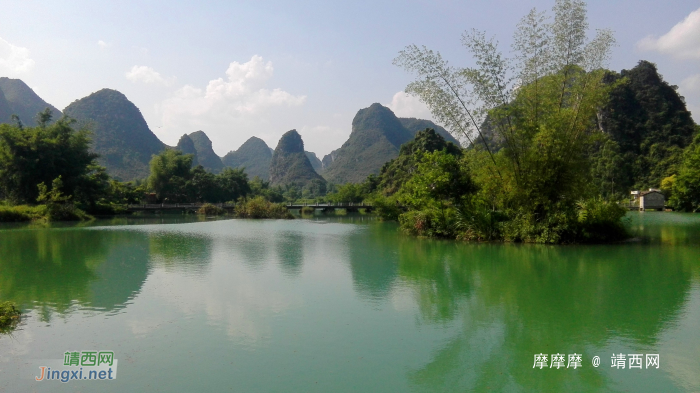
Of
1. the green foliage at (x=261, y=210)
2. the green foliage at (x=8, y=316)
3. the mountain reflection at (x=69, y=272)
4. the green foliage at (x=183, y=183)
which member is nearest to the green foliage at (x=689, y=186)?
A: the green foliage at (x=261, y=210)

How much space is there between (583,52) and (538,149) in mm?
3601

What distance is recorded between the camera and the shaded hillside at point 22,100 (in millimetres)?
86750

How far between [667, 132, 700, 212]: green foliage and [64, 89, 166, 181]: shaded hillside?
71238mm

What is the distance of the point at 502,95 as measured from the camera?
15234 millimetres

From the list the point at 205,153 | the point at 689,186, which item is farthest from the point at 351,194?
the point at 205,153

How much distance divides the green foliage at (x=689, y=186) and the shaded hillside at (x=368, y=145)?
64542mm

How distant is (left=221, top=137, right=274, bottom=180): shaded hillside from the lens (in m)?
149

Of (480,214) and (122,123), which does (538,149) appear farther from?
(122,123)

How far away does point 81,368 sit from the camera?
4496 millimetres

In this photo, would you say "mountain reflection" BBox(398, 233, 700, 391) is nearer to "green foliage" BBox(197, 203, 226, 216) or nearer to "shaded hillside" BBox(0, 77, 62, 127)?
"green foliage" BBox(197, 203, 226, 216)

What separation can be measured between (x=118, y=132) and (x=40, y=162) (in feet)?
210

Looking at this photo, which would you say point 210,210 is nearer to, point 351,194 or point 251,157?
point 351,194

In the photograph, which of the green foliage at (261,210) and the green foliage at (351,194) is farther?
the green foliage at (351,194)

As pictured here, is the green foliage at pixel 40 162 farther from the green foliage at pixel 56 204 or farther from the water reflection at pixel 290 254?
the water reflection at pixel 290 254
